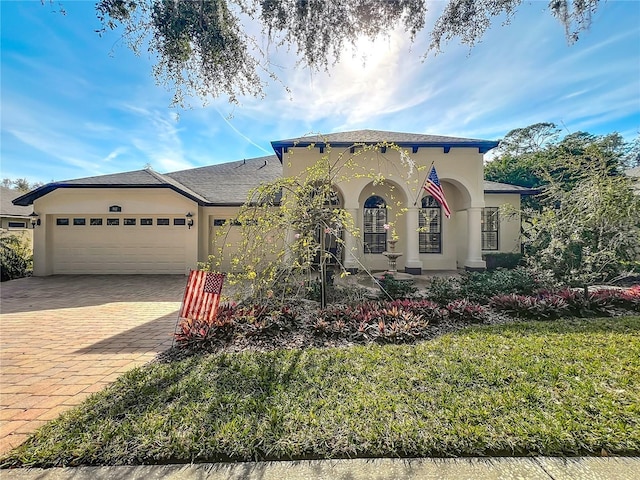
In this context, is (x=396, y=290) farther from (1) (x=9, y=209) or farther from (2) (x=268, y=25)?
(1) (x=9, y=209)

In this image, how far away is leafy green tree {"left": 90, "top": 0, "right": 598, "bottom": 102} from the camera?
363 centimetres

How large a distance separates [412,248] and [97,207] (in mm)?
13377

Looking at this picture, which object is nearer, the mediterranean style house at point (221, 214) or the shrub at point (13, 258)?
the shrub at point (13, 258)

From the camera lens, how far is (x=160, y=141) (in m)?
13.2

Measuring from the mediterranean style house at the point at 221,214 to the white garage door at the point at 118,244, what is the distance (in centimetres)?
4

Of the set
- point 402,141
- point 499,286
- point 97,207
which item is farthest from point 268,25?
point 97,207

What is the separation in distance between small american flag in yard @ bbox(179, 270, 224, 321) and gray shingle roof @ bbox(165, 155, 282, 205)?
8449 millimetres

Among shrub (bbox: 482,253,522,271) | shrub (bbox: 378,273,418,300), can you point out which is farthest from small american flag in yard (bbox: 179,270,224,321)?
shrub (bbox: 482,253,522,271)

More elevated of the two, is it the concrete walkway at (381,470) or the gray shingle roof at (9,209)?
the gray shingle roof at (9,209)

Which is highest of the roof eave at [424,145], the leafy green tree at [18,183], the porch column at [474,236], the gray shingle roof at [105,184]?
the leafy green tree at [18,183]

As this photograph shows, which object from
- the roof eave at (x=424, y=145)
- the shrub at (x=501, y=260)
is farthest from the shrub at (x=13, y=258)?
the shrub at (x=501, y=260)

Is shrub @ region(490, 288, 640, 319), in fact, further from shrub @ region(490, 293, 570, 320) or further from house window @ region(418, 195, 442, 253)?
house window @ region(418, 195, 442, 253)

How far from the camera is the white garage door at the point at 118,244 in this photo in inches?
486

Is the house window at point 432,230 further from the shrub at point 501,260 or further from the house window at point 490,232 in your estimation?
the house window at point 490,232
